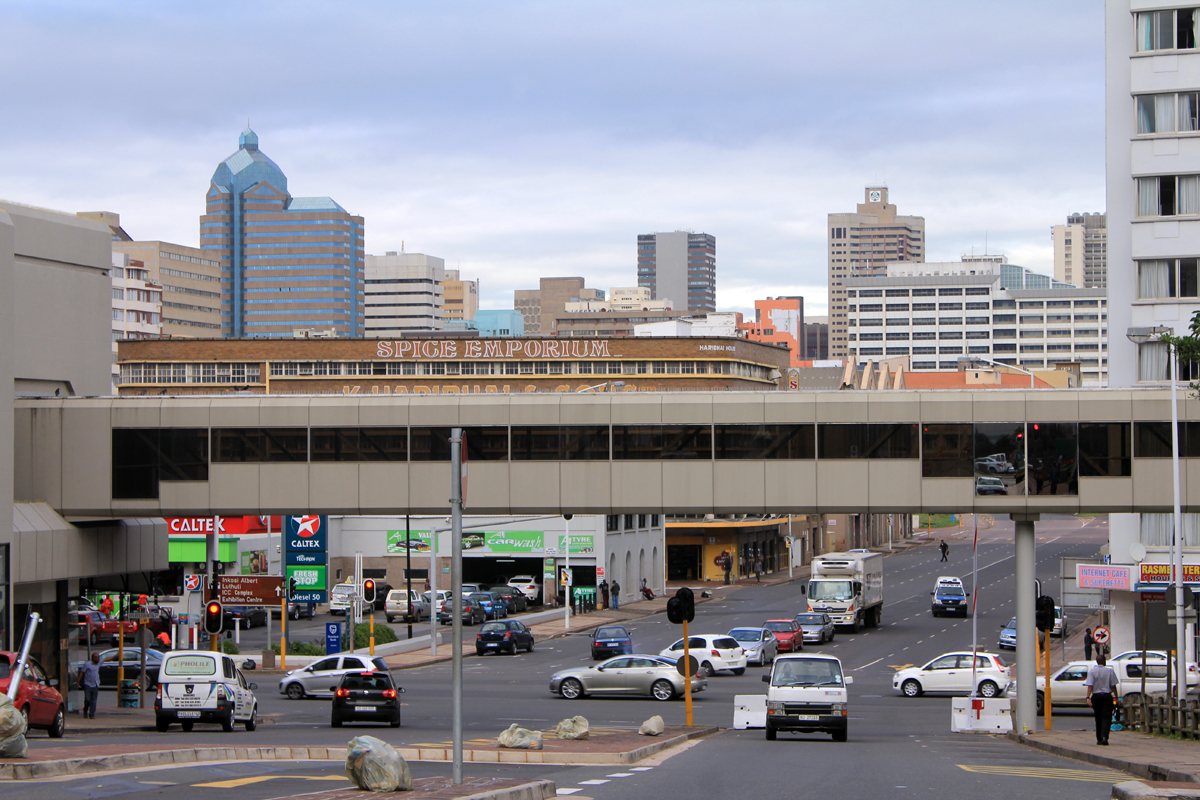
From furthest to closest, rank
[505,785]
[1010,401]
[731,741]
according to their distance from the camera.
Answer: [1010,401] → [731,741] → [505,785]

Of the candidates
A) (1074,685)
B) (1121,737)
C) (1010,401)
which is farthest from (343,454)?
(1074,685)

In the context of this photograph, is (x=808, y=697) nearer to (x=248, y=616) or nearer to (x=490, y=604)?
(x=490, y=604)

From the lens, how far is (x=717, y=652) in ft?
155

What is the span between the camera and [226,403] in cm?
3297

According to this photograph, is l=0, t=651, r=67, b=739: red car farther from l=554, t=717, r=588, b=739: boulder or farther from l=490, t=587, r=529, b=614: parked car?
l=490, t=587, r=529, b=614: parked car

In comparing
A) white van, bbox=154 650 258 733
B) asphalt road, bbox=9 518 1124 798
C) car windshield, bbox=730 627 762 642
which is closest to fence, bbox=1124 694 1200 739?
asphalt road, bbox=9 518 1124 798

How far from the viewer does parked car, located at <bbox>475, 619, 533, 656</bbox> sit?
55.2 meters

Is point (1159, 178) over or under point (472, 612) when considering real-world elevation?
over

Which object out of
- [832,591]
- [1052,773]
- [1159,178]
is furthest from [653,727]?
[832,591]

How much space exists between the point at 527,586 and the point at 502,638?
2164 centimetres

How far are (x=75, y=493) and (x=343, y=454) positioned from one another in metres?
6.57

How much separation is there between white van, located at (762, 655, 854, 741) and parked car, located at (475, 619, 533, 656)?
2892 centimetres

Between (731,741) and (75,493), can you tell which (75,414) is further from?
(731,741)

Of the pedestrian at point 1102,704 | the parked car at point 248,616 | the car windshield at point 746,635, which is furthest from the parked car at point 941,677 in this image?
the parked car at point 248,616
